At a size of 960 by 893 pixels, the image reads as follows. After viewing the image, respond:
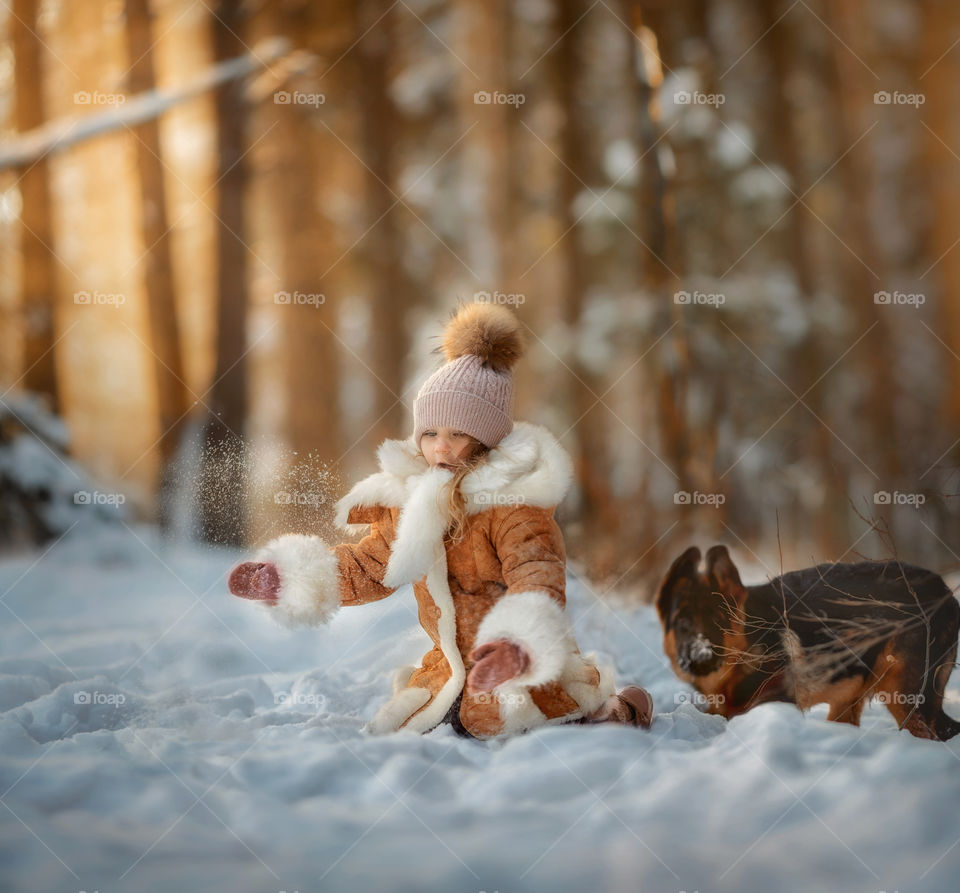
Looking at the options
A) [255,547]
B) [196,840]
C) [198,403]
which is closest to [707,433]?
[255,547]

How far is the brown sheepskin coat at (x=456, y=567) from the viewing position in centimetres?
173

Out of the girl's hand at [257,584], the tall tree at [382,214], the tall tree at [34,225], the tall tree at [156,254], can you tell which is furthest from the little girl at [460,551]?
the tall tree at [34,225]

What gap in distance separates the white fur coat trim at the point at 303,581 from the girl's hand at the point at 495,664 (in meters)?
0.43

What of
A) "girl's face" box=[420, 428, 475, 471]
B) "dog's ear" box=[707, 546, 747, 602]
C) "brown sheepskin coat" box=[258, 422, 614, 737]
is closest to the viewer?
"brown sheepskin coat" box=[258, 422, 614, 737]

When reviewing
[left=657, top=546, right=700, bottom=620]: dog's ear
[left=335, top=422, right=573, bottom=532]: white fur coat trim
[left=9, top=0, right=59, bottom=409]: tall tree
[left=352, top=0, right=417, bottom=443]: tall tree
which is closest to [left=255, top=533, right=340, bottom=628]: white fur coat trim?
[left=335, top=422, right=573, bottom=532]: white fur coat trim

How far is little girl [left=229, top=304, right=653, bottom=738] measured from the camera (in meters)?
1.74

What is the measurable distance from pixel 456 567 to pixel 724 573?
0.82 metres

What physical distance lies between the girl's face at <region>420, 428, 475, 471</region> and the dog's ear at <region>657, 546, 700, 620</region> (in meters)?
0.84

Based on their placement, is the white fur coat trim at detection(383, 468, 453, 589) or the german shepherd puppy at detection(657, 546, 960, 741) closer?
the white fur coat trim at detection(383, 468, 453, 589)

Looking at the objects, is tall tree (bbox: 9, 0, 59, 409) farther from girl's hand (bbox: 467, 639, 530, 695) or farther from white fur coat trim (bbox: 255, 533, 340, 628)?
girl's hand (bbox: 467, 639, 530, 695)

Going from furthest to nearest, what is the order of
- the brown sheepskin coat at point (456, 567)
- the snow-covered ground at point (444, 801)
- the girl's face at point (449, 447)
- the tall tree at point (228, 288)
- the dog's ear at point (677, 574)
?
the tall tree at point (228, 288) < the dog's ear at point (677, 574) < the girl's face at point (449, 447) < the brown sheepskin coat at point (456, 567) < the snow-covered ground at point (444, 801)

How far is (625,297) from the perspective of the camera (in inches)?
121

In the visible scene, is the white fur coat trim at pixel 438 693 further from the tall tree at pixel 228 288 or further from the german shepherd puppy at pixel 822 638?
the tall tree at pixel 228 288

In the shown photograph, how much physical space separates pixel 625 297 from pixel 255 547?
60.8 inches
